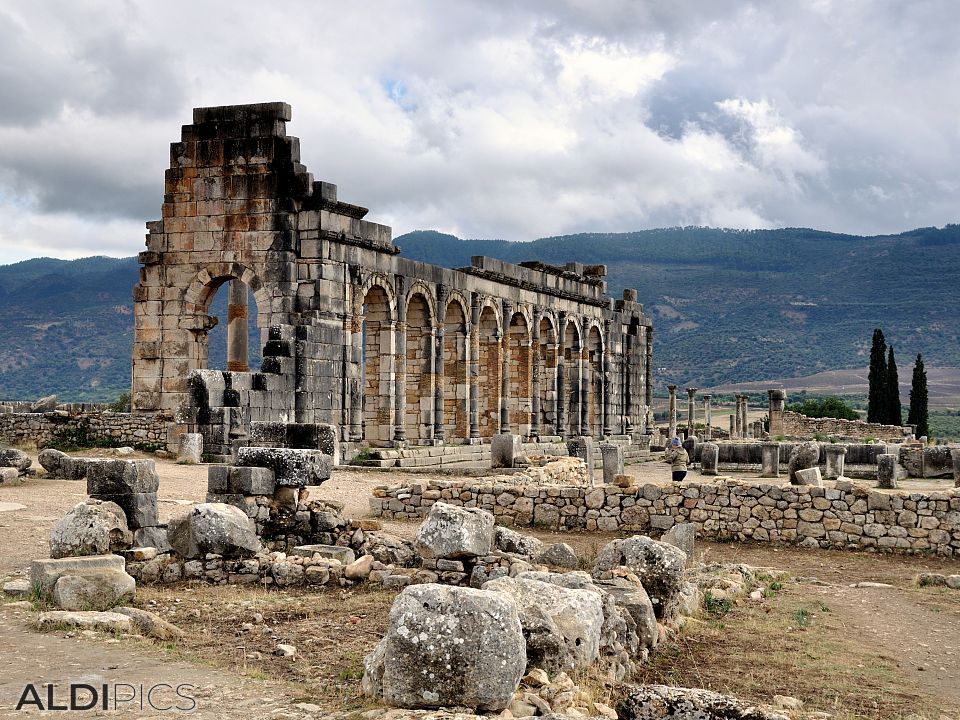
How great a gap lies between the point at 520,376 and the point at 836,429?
27802mm

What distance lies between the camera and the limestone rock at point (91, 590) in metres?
9.13

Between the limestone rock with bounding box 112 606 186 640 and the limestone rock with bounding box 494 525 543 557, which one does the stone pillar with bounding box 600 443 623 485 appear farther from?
the limestone rock with bounding box 112 606 186 640

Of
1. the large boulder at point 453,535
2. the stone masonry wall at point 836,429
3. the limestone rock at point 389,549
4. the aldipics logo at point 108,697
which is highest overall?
the stone masonry wall at point 836,429

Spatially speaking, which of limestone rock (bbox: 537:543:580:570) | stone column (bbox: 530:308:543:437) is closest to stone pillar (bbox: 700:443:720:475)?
stone column (bbox: 530:308:543:437)

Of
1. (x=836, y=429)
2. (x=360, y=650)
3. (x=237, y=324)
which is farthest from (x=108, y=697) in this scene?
(x=836, y=429)

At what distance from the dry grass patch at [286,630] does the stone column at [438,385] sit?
66.6 ft

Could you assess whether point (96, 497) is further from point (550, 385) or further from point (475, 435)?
point (550, 385)

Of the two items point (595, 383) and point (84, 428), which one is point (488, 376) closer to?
point (595, 383)

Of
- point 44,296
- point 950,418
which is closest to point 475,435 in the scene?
point 950,418

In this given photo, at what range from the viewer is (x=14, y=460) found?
745 inches

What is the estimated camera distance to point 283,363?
995 inches

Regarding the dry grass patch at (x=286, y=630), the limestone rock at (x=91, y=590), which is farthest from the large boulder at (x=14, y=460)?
the limestone rock at (x=91, y=590)

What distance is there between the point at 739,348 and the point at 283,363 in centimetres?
15196

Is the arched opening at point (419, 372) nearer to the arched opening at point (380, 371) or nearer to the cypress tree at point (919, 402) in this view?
the arched opening at point (380, 371)
